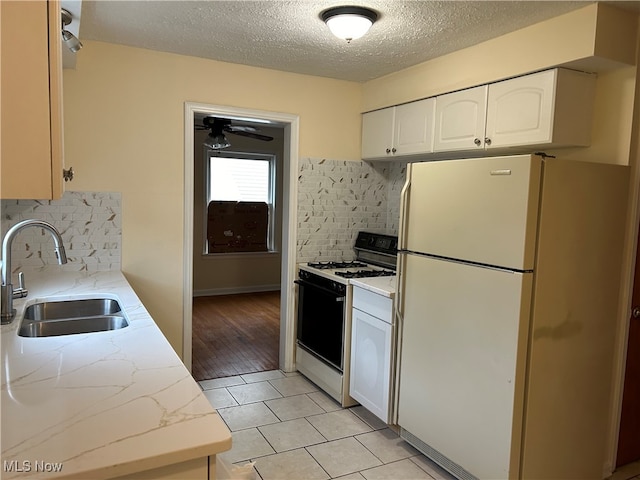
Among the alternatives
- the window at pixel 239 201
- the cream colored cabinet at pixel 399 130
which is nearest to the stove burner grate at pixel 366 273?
the cream colored cabinet at pixel 399 130

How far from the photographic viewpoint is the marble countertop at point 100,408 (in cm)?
98

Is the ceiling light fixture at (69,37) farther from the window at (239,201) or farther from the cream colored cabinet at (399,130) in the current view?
the window at (239,201)

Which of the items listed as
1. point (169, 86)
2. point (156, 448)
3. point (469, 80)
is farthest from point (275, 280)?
point (156, 448)

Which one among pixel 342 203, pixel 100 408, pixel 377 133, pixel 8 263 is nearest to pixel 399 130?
pixel 377 133

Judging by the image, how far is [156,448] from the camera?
1020mm

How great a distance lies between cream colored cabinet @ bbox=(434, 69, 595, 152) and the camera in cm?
239

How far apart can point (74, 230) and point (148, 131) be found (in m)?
0.81

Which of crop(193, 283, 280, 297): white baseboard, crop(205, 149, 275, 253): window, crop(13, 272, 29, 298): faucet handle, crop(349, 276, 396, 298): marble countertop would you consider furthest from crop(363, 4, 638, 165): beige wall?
crop(193, 283, 280, 297): white baseboard

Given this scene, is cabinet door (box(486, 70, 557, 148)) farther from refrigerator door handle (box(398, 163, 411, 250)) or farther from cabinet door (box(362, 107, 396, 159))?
cabinet door (box(362, 107, 396, 159))

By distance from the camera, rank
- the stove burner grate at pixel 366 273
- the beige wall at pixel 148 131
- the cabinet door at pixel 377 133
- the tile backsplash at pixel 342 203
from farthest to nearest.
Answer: the tile backsplash at pixel 342 203 → the cabinet door at pixel 377 133 → the stove burner grate at pixel 366 273 → the beige wall at pixel 148 131

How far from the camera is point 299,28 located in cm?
266

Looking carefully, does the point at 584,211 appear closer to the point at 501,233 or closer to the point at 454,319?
the point at 501,233

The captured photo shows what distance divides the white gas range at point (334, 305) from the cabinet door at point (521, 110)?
1093mm

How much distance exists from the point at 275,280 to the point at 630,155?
543 centimetres
